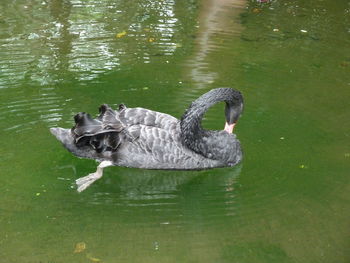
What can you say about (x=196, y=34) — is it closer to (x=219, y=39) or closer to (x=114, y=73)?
(x=219, y=39)

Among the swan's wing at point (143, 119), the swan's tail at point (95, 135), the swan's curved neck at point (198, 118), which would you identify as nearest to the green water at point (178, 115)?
the swan's tail at point (95, 135)

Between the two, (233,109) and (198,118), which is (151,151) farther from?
(233,109)

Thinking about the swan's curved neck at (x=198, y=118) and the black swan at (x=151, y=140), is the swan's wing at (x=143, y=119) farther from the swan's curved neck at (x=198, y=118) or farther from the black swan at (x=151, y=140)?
the swan's curved neck at (x=198, y=118)

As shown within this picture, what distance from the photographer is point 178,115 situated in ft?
16.9

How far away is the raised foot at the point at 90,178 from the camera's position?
A: 4148mm

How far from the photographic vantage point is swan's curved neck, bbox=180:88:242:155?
435 centimetres

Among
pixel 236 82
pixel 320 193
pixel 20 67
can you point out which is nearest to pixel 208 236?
pixel 320 193

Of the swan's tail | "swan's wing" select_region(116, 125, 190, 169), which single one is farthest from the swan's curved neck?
the swan's tail

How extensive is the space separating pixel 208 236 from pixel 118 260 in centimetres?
61

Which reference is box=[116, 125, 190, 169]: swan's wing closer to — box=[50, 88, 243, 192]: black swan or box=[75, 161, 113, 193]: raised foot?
box=[50, 88, 243, 192]: black swan

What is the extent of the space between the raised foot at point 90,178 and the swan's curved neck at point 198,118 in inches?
24.5

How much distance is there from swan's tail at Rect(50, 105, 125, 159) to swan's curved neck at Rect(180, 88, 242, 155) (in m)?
0.48

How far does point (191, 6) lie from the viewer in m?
8.17

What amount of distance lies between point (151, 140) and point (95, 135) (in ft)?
1.39
